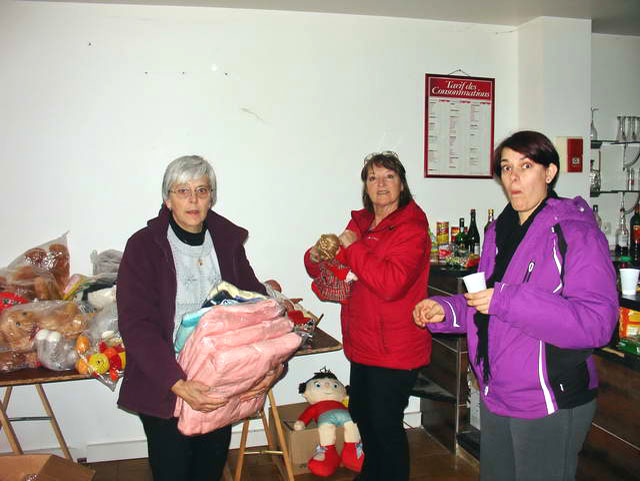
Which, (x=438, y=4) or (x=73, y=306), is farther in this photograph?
(x=438, y=4)

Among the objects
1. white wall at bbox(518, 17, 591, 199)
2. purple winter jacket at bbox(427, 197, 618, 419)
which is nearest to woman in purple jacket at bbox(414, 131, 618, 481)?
purple winter jacket at bbox(427, 197, 618, 419)

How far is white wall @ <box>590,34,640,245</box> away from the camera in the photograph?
3.60 meters

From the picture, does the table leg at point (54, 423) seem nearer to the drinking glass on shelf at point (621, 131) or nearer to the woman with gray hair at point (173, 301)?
the woman with gray hair at point (173, 301)

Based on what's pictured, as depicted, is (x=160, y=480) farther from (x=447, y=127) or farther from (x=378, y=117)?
(x=447, y=127)

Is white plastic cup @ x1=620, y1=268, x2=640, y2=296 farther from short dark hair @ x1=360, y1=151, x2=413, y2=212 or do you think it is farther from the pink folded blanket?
the pink folded blanket

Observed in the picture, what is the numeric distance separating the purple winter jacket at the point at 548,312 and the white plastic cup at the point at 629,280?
714 mm

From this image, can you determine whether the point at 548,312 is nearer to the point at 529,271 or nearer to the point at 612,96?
the point at 529,271

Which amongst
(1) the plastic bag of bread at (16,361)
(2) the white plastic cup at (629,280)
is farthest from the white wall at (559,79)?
(1) the plastic bag of bread at (16,361)

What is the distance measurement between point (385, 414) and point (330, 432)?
67 centimetres

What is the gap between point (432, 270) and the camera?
2971mm

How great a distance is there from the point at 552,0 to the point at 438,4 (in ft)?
2.14

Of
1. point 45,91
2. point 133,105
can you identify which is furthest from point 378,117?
point 45,91

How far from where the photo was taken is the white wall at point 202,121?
9.11ft

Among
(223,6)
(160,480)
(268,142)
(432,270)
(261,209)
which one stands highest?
(223,6)
